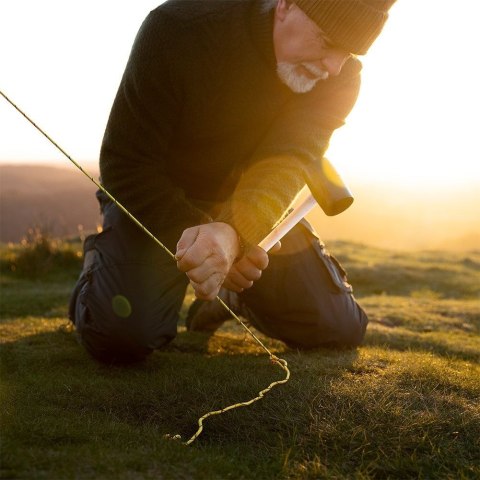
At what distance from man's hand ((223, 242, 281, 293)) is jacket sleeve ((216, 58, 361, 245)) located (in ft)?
0.21

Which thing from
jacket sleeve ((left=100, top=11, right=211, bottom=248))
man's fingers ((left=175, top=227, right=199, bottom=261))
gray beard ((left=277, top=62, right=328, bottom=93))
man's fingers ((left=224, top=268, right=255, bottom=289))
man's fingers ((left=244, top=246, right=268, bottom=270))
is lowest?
man's fingers ((left=224, top=268, right=255, bottom=289))

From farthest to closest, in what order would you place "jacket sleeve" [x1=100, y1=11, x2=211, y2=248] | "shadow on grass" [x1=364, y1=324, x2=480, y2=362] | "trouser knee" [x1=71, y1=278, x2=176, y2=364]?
"shadow on grass" [x1=364, y1=324, x2=480, y2=362]
"trouser knee" [x1=71, y1=278, x2=176, y2=364]
"jacket sleeve" [x1=100, y1=11, x2=211, y2=248]

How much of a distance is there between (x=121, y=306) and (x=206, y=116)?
1.31 metres

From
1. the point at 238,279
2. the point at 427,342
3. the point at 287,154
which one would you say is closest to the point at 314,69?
the point at 287,154

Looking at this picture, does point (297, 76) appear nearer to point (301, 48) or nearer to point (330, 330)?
point (301, 48)

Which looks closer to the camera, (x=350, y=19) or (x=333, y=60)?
(x=350, y=19)

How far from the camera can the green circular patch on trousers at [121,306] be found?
3.72 m

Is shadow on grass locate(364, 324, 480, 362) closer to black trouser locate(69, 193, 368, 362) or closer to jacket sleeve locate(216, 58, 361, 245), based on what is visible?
black trouser locate(69, 193, 368, 362)

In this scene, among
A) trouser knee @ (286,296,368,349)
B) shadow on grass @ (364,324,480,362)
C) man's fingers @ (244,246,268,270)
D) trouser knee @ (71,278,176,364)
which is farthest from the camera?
shadow on grass @ (364,324,480,362)

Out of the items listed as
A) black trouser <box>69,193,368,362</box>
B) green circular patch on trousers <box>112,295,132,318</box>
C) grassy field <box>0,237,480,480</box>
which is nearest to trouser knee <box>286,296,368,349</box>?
black trouser <box>69,193,368,362</box>

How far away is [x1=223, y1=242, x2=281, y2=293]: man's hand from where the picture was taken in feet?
10.1

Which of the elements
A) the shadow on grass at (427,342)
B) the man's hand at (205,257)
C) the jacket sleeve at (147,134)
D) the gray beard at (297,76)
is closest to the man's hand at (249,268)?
the man's hand at (205,257)

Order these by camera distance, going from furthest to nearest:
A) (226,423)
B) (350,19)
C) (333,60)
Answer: (333,60), (350,19), (226,423)

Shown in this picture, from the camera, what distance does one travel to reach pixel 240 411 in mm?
2764
